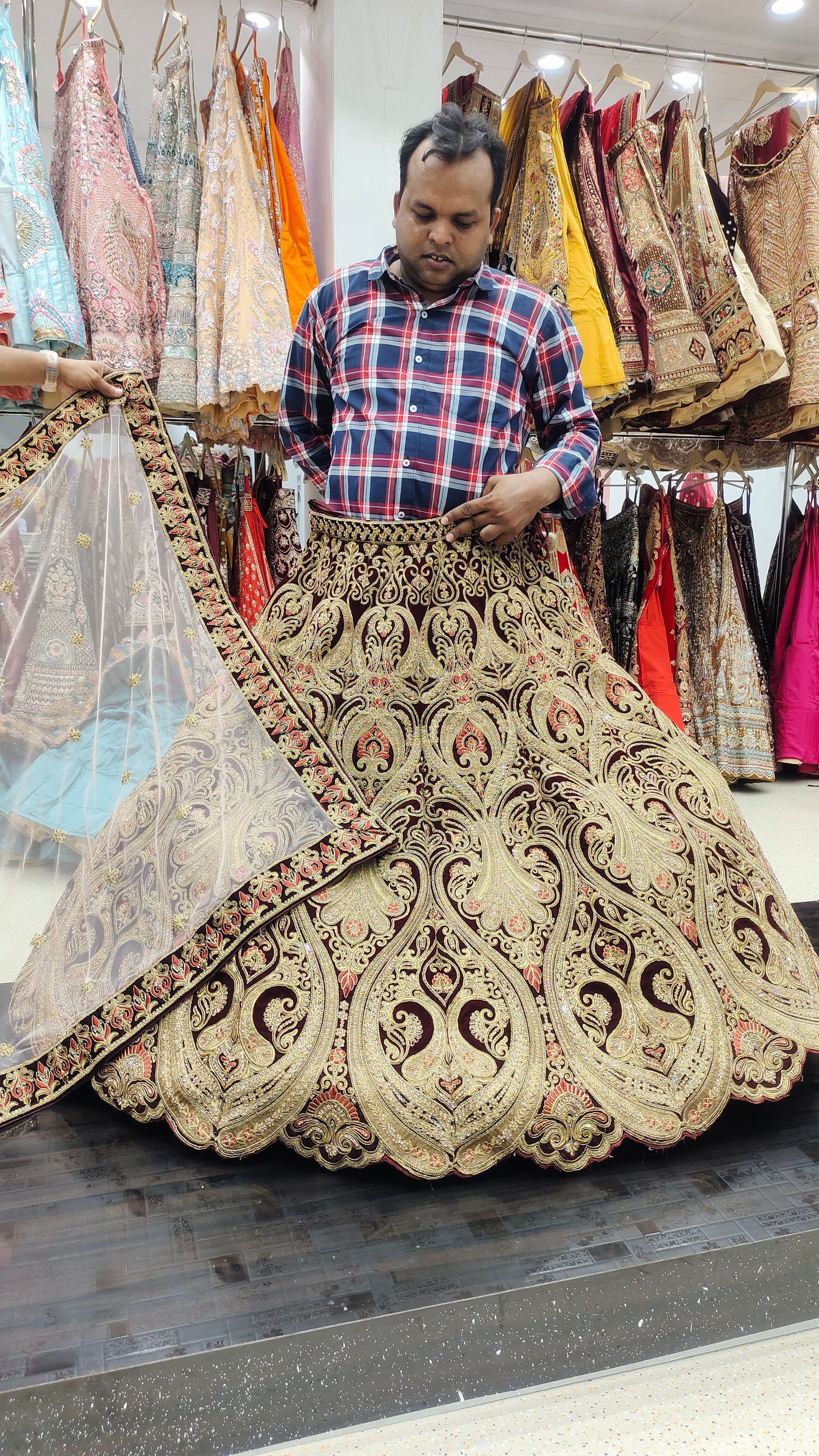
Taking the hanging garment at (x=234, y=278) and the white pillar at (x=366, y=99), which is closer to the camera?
the hanging garment at (x=234, y=278)

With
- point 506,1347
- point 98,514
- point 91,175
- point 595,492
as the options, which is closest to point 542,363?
point 595,492

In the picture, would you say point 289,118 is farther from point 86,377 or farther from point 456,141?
point 86,377

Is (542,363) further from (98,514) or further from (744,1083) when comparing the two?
(744,1083)

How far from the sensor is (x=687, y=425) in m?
3.38

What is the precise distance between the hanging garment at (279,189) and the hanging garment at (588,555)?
1.08 metres

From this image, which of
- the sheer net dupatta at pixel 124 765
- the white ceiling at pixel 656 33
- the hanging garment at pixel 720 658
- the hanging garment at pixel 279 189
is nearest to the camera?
the sheer net dupatta at pixel 124 765

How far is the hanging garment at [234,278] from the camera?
2.64m

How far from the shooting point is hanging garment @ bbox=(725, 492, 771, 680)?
3580mm

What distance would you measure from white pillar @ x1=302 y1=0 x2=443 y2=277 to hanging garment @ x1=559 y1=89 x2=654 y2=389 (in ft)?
1.40

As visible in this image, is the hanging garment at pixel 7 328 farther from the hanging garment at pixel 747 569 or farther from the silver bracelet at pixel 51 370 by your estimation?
the hanging garment at pixel 747 569

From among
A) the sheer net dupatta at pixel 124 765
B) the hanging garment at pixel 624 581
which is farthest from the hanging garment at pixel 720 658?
the sheer net dupatta at pixel 124 765

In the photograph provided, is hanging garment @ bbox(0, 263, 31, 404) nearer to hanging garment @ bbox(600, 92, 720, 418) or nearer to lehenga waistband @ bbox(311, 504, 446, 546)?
lehenga waistband @ bbox(311, 504, 446, 546)

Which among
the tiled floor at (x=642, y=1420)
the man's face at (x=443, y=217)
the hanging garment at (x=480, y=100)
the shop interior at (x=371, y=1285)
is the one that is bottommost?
the tiled floor at (x=642, y=1420)

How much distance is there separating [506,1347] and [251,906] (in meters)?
0.59
